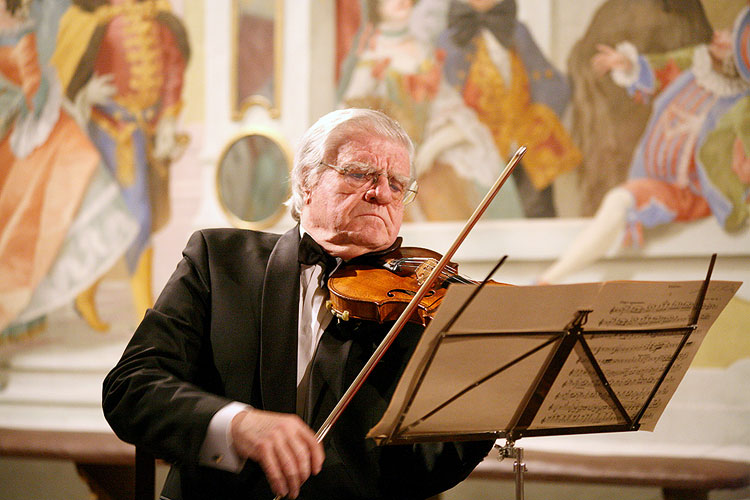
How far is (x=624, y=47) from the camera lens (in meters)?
2.93

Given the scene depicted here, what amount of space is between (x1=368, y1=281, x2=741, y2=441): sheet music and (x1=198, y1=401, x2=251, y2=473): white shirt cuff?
265 mm

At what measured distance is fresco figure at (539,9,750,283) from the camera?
9.14ft

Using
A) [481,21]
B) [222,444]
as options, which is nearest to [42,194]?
[481,21]

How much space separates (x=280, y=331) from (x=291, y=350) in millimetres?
49

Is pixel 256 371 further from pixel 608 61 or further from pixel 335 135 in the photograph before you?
pixel 608 61

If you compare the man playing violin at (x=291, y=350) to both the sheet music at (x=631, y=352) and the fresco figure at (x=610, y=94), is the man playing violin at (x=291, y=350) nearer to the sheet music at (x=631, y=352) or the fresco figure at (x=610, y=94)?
the sheet music at (x=631, y=352)

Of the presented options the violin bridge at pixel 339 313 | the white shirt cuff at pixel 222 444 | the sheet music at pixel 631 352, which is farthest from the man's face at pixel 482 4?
the white shirt cuff at pixel 222 444

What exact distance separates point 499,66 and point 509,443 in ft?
6.56

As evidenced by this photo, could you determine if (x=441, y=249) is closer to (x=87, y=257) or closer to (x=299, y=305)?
(x=299, y=305)

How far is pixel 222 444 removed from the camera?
53.5 inches

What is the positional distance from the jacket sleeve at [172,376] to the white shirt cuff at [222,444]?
0.01m

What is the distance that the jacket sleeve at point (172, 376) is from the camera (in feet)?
4.64

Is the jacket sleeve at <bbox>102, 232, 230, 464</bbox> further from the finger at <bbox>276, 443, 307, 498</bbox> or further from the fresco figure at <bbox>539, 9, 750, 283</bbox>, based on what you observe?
the fresco figure at <bbox>539, 9, 750, 283</bbox>

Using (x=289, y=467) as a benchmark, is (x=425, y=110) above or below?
above
